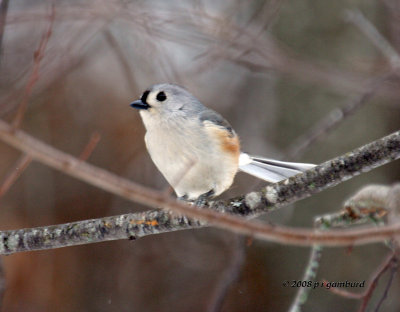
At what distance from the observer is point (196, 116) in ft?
8.76

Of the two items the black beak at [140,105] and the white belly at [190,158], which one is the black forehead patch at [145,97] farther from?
the white belly at [190,158]

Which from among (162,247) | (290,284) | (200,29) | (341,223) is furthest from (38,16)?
(290,284)

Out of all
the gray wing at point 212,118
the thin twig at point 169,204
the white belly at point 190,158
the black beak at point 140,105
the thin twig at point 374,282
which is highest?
the gray wing at point 212,118

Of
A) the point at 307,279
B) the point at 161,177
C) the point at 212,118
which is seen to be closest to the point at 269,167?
the point at 212,118

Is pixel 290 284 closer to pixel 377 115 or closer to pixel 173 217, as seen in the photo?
pixel 377 115

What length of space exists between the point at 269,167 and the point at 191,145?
54 cm

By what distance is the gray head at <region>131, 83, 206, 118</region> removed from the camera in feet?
8.66

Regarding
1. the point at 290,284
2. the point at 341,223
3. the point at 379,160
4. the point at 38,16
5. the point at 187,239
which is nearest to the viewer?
the point at 379,160

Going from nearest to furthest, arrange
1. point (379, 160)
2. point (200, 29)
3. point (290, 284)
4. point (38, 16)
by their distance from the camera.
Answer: point (379, 160) < point (38, 16) < point (200, 29) < point (290, 284)

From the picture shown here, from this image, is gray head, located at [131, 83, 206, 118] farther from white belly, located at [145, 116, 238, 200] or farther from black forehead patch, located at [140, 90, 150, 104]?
white belly, located at [145, 116, 238, 200]

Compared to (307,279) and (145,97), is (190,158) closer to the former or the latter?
(145,97)

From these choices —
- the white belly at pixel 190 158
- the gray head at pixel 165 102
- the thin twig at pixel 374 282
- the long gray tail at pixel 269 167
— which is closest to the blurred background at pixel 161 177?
the gray head at pixel 165 102

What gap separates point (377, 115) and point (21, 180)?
3148mm

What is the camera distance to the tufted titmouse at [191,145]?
248 centimetres
